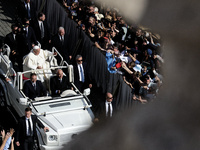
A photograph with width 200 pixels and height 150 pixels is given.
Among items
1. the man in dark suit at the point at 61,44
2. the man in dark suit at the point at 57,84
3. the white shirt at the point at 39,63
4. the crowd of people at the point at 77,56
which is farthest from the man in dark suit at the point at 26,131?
the man in dark suit at the point at 61,44

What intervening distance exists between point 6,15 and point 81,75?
5.72m

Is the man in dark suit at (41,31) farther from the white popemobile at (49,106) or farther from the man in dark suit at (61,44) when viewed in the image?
the white popemobile at (49,106)

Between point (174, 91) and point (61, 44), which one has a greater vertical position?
point (174, 91)

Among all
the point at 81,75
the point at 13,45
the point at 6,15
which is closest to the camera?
the point at 81,75

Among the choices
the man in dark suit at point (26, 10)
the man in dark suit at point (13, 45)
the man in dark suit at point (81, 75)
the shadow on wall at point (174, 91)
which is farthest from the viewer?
the man in dark suit at point (26, 10)

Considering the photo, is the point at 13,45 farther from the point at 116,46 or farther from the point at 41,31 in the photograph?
the point at 116,46

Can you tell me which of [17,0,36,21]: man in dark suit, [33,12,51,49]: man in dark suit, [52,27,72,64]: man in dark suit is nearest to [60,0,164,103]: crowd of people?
[52,27,72,64]: man in dark suit

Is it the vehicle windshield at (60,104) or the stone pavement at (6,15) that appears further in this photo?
the stone pavement at (6,15)

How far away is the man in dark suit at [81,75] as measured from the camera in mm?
9547

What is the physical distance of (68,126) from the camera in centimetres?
766

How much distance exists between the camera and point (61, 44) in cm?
1084

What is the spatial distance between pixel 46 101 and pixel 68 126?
109cm

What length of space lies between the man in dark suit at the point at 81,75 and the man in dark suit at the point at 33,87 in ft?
3.61

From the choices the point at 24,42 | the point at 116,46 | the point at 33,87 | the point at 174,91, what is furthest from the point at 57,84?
the point at 174,91
